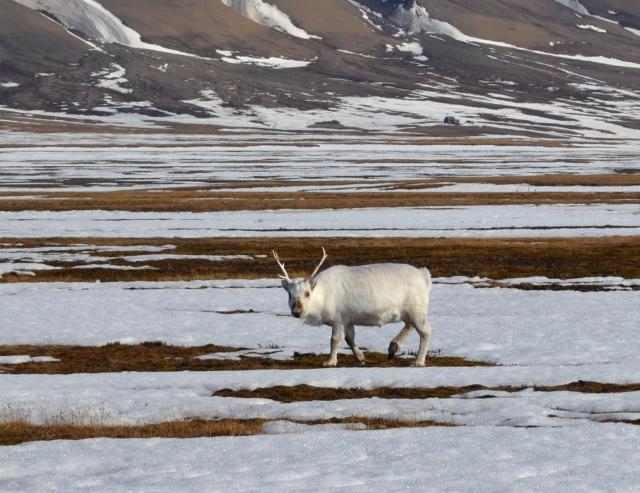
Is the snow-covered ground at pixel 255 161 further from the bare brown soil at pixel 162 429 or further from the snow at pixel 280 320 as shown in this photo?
the bare brown soil at pixel 162 429

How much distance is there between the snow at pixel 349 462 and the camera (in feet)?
42.3

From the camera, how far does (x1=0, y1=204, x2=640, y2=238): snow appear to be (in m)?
53.3

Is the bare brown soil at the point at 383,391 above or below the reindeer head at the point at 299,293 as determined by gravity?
below

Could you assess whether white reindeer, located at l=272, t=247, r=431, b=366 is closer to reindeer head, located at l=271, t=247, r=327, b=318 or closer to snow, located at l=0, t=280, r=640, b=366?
reindeer head, located at l=271, t=247, r=327, b=318

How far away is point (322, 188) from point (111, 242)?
3669 centimetres

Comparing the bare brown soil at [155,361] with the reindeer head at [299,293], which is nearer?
the reindeer head at [299,293]

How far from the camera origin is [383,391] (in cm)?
1947

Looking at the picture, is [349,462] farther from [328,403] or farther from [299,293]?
[299,293]

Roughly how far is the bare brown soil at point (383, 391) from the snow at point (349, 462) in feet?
9.66

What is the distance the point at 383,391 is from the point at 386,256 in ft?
77.8

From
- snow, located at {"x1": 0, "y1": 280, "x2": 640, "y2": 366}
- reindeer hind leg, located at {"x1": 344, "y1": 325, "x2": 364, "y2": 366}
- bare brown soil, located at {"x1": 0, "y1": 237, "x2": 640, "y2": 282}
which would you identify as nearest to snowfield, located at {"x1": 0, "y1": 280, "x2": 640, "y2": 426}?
snow, located at {"x1": 0, "y1": 280, "x2": 640, "y2": 366}

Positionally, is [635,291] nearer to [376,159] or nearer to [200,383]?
[200,383]

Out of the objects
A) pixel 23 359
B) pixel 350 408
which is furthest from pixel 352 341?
pixel 23 359

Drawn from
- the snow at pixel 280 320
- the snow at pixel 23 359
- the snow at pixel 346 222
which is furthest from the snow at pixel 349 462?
the snow at pixel 346 222
